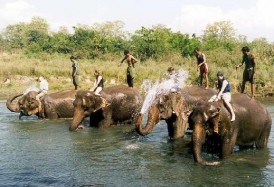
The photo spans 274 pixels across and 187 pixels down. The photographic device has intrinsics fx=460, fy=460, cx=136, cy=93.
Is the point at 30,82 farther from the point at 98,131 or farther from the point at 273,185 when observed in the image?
the point at 273,185

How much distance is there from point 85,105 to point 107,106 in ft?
2.89

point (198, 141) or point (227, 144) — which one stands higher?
point (198, 141)

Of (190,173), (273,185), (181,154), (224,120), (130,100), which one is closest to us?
(273,185)

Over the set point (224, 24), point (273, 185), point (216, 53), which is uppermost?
point (224, 24)

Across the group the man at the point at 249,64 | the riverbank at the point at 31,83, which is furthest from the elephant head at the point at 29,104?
the riverbank at the point at 31,83

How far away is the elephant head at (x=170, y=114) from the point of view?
10998mm

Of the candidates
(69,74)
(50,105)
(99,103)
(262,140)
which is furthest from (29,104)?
(69,74)

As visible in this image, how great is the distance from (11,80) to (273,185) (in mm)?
24964

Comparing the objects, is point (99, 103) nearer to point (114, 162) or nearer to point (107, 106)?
point (107, 106)

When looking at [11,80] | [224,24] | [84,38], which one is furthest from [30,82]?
[224,24]

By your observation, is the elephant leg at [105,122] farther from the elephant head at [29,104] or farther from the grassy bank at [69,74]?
the grassy bank at [69,74]

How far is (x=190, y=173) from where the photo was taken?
891cm

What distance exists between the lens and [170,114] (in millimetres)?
11609

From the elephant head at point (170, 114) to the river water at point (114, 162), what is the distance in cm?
37
